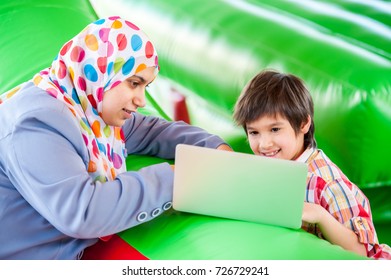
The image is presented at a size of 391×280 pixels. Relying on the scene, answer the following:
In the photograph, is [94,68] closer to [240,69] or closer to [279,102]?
[279,102]

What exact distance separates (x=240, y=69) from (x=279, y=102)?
1.10 ft

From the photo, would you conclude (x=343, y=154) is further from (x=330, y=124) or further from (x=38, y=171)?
(x=38, y=171)

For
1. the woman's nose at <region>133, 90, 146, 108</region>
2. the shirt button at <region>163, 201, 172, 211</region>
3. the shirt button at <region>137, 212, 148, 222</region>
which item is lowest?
the shirt button at <region>137, 212, 148, 222</region>

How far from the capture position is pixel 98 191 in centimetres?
123

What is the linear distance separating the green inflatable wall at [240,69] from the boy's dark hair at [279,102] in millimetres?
92

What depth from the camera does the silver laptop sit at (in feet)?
3.88

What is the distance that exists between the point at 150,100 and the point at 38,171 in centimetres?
87

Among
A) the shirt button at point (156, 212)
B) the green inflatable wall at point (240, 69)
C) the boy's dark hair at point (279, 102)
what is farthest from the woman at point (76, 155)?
the boy's dark hair at point (279, 102)

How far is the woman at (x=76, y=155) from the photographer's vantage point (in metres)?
1.21

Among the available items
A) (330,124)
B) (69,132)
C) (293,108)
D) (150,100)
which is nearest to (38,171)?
(69,132)

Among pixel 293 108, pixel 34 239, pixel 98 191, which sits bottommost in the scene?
pixel 34 239

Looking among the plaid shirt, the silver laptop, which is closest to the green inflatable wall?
the silver laptop

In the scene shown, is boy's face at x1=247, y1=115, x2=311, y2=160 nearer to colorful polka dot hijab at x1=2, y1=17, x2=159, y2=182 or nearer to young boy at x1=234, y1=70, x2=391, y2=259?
young boy at x1=234, y1=70, x2=391, y2=259

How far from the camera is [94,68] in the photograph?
1.31 m
